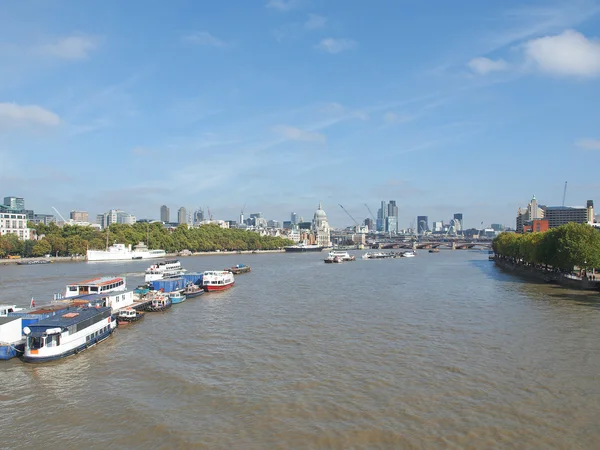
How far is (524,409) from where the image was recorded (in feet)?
53.8

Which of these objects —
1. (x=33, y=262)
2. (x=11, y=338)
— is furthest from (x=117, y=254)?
(x=11, y=338)

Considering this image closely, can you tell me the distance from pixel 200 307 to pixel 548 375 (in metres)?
26.1

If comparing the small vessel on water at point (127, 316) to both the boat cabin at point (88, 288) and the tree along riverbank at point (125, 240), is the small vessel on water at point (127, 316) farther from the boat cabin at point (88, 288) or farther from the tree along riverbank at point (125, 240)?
the tree along riverbank at point (125, 240)

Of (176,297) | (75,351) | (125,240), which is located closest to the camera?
(75,351)

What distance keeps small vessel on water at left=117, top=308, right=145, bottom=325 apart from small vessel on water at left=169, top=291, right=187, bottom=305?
7.23 m

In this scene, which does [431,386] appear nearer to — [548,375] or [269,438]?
[548,375]

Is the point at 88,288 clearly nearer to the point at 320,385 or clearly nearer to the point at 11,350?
the point at 11,350

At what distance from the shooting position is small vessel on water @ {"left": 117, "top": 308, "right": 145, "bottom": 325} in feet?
103

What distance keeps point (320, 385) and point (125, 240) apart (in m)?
115

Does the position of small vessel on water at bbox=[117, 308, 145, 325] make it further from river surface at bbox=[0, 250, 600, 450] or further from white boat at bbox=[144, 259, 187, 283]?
white boat at bbox=[144, 259, 187, 283]

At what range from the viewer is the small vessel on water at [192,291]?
44969 mm

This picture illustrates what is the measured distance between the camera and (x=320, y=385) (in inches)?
733

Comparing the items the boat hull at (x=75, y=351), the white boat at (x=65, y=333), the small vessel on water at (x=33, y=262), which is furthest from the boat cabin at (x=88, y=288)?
the small vessel on water at (x=33, y=262)

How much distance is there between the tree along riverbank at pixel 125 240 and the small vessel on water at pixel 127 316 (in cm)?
8302
